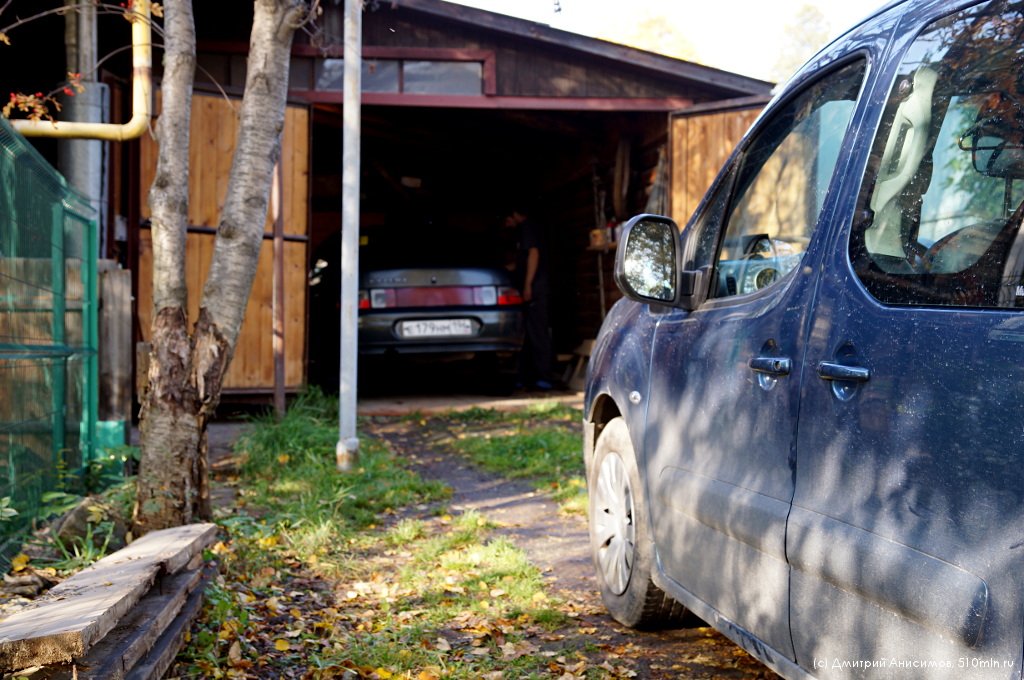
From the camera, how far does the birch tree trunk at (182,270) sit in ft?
13.0

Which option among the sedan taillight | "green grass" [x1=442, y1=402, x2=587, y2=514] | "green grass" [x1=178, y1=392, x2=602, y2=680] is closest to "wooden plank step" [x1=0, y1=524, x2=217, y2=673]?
"green grass" [x1=178, y1=392, x2=602, y2=680]

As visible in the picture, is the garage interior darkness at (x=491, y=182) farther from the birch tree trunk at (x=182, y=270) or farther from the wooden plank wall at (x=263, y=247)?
the birch tree trunk at (x=182, y=270)

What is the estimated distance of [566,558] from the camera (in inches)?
170

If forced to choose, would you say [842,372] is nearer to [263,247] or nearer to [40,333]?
[40,333]

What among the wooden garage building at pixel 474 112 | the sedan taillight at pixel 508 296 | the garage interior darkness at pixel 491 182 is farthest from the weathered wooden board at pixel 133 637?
the garage interior darkness at pixel 491 182

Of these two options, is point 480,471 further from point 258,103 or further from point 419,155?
point 419,155

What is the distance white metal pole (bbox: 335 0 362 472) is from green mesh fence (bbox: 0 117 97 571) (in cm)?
155

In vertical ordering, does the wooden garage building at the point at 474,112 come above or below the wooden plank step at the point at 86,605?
above

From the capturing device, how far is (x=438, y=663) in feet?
9.91

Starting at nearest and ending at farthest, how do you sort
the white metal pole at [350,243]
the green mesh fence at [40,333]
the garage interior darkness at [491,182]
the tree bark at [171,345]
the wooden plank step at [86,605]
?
the wooden plank step at [86,605], the green mesh fence at [40,333], the tree bark at [171,345], the white metal pole at [350,243], the garage interior darkness at [491,182]

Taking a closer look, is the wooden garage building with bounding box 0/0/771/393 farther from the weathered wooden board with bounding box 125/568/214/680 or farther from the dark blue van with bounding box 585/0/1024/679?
the dark blue van with bounding box 585/0/1024/679

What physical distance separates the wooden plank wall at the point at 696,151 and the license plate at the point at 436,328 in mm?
2463

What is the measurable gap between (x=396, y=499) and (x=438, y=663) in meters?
2.42

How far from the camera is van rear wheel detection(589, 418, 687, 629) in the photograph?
3098 mm
